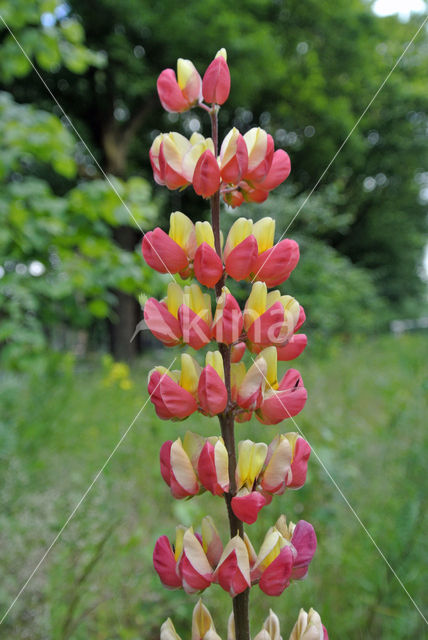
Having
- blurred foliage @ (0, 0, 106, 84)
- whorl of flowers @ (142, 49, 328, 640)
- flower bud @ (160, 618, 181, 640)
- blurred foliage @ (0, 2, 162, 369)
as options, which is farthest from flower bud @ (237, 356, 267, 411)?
blurred foliage @ (0, 0, 106, 84)

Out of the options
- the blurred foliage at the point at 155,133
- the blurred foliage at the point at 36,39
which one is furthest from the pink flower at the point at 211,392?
the blurred foliage at the point at 36,39

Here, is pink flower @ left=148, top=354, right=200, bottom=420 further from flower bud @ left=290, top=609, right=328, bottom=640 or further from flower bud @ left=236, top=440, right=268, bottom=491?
flower bud @ left=290, top=609, right=328, bottom=640

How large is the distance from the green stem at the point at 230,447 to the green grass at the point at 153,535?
374 mm

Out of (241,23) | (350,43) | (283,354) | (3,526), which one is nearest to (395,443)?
(3,526)

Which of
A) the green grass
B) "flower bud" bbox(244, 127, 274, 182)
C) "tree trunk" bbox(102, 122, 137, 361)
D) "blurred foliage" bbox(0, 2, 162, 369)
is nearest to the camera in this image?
"flower bud" bbox(244, 127, 274, 182)

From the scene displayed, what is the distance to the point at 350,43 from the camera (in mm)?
10352

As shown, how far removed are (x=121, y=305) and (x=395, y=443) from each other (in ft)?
23.3

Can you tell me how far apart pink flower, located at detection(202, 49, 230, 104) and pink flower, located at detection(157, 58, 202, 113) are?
31 mm

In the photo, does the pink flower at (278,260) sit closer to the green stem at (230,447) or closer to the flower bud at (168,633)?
the green stem at (230,447)

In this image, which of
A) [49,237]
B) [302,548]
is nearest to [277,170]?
[302,548]

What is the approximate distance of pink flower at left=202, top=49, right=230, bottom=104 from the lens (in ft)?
1.88

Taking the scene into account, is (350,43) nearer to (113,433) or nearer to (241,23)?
(241,23)

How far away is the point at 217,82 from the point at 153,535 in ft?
5.17

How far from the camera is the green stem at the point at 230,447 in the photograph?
0.47 metres
